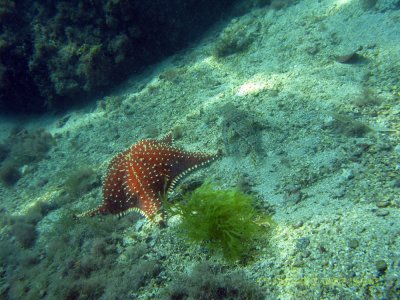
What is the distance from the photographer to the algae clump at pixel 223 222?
361 cm

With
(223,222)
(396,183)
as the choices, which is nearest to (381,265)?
(396,183)

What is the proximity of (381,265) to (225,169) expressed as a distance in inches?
104

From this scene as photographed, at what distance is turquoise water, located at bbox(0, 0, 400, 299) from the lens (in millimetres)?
3328

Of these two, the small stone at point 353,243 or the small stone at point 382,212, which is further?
the small stone at point 382,212

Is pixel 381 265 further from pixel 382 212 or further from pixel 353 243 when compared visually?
pixel 382 212

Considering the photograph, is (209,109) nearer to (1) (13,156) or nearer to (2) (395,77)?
(2) (395,77)

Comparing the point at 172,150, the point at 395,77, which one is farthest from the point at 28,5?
the point at 395,77

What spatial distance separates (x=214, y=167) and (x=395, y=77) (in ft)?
11.9

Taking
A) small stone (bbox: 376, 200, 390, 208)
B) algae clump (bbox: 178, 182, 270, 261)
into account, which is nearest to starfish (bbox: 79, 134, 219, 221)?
algae clump (bbox: 178, 182, 270, 261)

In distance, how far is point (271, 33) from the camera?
326 inches

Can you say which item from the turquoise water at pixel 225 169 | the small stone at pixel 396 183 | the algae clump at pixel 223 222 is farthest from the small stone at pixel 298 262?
the small stone at pixel 396 183

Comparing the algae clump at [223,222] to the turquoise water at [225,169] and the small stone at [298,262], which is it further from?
the small stone at [298,262]

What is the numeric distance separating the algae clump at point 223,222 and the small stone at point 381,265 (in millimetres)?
1298

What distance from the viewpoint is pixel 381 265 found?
2768mm
